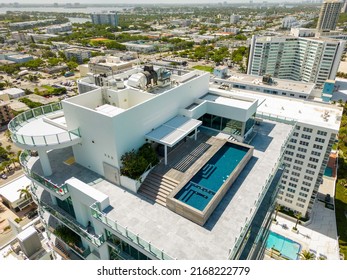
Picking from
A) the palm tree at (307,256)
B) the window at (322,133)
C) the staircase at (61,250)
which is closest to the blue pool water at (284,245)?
the palm tree at (307,256)

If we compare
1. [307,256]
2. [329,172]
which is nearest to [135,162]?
[307,256]

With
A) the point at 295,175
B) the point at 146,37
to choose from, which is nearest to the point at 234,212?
the point at 295,175

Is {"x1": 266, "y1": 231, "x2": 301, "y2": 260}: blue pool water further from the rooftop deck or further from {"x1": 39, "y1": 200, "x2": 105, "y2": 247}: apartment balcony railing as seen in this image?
{"x1": 39, "y1": 200, "x2": 105, "y2": 247}: apartment balcony railing

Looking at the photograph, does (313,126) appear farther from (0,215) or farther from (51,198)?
(0,215)

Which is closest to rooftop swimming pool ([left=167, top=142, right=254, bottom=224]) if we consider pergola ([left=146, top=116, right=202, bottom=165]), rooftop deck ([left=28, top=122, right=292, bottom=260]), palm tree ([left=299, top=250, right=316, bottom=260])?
rooftop deck ([left=28, top=122, right=292, bottom=260])

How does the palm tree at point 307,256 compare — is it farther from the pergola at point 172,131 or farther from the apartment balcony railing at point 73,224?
the apartment balcony railing at point 73,224

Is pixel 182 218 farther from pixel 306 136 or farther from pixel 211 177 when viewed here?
pixel 306 136
